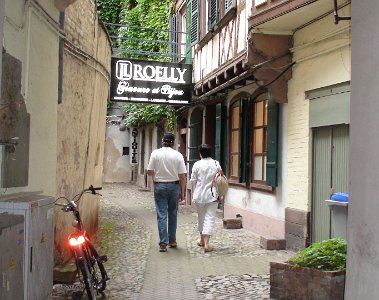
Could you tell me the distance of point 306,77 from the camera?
8.77 m

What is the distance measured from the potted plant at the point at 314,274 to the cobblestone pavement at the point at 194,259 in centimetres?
40

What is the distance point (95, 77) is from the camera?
9227 millimetres

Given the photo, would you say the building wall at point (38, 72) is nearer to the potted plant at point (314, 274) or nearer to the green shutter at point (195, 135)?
the potted plant at point (314, 274)

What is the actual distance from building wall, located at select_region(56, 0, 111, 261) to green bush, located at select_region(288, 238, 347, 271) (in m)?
3.00

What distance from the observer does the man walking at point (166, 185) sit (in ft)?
27.7

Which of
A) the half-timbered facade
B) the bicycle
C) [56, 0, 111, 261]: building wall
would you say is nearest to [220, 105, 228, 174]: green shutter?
the half-timbered facade

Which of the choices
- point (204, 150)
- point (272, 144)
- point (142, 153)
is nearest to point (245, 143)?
point (272, 144)

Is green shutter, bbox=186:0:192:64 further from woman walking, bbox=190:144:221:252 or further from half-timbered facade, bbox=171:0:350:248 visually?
woman walking, bbox=190:144:221:252

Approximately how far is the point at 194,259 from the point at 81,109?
2.81 meters

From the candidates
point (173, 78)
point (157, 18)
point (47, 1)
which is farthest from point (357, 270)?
point (157, 18)

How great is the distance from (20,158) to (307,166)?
5129 millimetres

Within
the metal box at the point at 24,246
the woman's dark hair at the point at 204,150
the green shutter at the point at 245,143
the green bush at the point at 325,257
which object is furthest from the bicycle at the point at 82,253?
the green shutter at the point at 245,143

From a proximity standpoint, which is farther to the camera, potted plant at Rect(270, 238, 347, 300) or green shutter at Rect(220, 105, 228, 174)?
green shutter at Rect(220, 105, 228, 174)

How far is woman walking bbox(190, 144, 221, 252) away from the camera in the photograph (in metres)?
8.54
